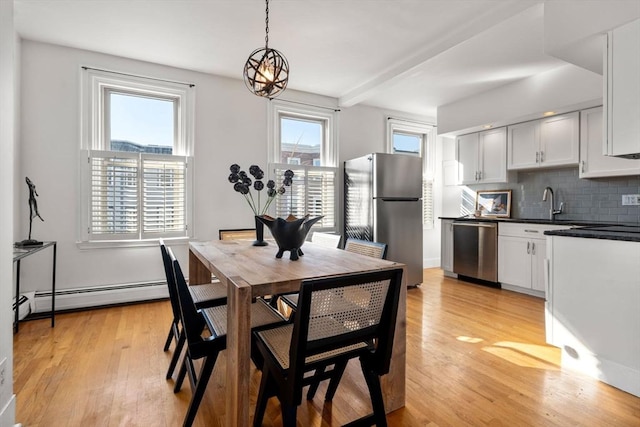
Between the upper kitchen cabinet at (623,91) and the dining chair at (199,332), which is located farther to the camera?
the upper kitchen cabinet at (623,91)

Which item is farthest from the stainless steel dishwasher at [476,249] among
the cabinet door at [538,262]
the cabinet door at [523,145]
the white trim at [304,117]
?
the white trim at [304,117]

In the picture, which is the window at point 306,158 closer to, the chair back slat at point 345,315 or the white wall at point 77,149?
the white wall at point 77,149

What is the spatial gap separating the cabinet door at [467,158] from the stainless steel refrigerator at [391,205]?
0.98 metres

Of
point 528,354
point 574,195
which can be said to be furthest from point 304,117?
point 528,354

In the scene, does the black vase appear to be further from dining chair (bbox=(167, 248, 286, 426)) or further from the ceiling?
the ceiling

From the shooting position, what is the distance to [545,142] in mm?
3889

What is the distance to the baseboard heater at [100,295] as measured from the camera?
10.3 ft

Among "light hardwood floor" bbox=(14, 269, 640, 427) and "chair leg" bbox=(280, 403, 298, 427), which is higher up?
"chair leg" bbox=(280, 403, 298, 427)

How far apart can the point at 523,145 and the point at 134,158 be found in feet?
15.7

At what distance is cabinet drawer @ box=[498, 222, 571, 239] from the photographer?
3664 millimetres

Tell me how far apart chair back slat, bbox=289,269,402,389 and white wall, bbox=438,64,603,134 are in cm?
359

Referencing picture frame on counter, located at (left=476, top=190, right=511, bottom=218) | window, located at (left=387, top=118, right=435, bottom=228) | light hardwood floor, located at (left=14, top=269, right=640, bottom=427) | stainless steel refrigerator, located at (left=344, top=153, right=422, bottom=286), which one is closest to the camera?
light hardwood floor, located at (left=14, top=269, right=640, bottom=427)

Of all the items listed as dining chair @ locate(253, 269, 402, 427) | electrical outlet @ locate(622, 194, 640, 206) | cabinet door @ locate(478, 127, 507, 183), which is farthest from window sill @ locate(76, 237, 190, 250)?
electrical outlet @ locate(622, 194, 640, 206)

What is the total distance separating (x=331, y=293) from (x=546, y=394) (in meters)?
1.66
